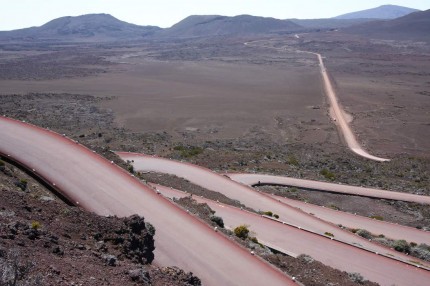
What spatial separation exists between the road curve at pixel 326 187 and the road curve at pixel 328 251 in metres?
10.8

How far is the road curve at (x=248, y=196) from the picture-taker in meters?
19.2

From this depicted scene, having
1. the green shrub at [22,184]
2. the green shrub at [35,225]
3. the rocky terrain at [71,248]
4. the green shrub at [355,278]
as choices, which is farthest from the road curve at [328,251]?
the green shrub at [35,225]

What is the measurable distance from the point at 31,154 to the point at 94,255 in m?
11.3

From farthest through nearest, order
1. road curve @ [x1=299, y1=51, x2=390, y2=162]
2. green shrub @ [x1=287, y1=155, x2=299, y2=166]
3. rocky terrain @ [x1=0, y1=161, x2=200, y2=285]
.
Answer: road curve @ [x1=299, y1=51, x2=390, y2=162] → green shrub @ [x1=287, y1=155, x2=299, y2=166] → rocky terrain @ [x1=0, y1=161, x2=200, y2=285]

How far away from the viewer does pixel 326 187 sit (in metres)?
30.2

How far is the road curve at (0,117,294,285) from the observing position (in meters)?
12.8

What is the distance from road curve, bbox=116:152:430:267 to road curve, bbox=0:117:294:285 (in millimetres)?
7062

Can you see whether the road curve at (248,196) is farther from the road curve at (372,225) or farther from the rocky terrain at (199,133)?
the road curve at (372,225)

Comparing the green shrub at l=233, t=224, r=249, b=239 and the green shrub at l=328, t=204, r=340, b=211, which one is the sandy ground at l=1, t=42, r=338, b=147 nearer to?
the green shrub at l=328, t=204, r=340, b=211

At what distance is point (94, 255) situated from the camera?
10.3m

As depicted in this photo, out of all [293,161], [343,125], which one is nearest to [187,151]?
[293,161]

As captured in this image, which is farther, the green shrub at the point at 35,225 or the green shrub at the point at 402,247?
the green shrub at the point at 402,247

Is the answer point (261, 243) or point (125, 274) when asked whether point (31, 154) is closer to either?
point (261, 243)

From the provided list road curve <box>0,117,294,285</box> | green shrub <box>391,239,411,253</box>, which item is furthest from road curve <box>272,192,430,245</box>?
road curve <box>0,117,294,285</box>
